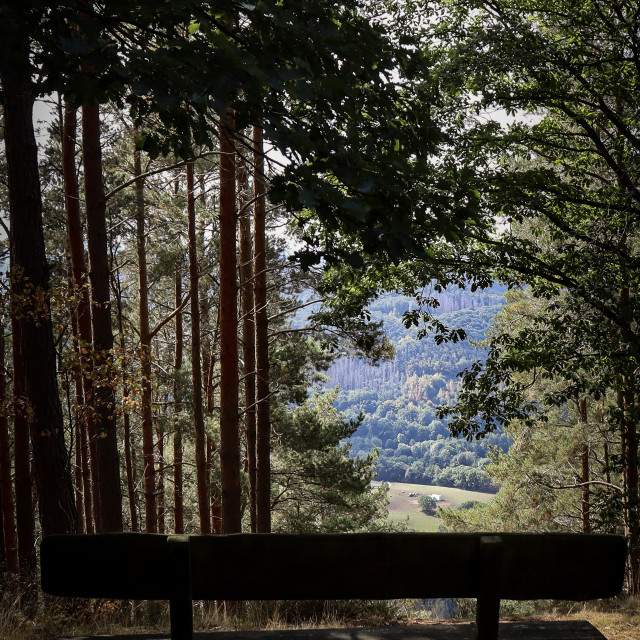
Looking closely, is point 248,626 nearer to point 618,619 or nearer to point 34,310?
point 34,310

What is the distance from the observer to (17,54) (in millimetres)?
2588

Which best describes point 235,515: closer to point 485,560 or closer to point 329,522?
point 485,560

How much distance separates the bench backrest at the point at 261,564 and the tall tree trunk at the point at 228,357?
298 inches

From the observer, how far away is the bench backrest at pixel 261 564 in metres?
2.33

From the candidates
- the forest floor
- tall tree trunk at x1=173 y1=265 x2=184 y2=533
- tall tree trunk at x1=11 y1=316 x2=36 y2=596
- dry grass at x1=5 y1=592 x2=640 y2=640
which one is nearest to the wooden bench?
the forest floor

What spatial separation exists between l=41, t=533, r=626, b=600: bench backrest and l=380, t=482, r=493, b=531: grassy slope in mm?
102903

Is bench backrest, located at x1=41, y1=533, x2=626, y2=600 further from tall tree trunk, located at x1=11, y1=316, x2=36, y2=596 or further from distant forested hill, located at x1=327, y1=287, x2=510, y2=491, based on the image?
distant forested hill, located at x1=327, y1=287, x2=510, y2=491

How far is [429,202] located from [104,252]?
19.6ft

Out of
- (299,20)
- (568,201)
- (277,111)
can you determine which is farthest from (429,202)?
(568,201)

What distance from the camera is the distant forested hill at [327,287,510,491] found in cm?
13150

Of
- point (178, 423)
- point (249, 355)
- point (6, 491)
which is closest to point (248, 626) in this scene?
point (249, 355)

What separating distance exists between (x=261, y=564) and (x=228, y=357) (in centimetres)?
797

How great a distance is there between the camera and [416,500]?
122m

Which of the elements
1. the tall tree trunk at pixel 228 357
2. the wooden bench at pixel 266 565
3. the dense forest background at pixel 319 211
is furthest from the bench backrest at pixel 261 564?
the tall tree trunk at pixel 228 357
